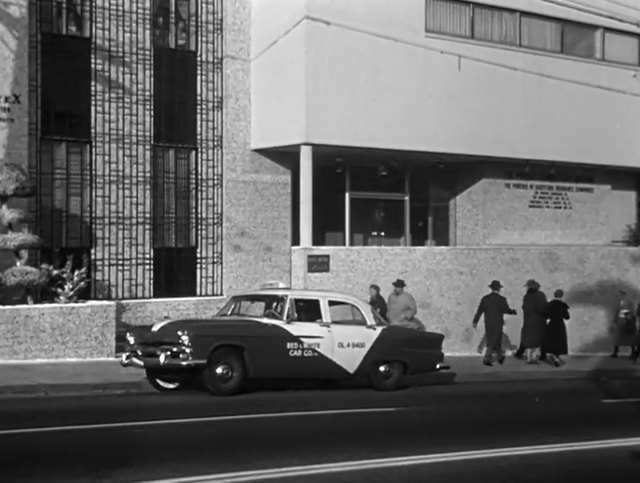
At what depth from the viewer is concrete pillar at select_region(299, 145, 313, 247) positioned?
21.9m

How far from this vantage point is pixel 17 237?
18.5 meters

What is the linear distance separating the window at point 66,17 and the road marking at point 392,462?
541 inches

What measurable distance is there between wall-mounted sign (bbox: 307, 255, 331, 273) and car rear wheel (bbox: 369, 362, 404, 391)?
217 inches

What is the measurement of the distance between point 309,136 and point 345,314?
6.46m

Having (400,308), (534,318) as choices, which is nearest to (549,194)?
(534,318)

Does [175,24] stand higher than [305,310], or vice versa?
[175,24]

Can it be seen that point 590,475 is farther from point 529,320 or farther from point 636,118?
point 636,118

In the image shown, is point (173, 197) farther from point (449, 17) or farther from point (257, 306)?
point (449, 17)

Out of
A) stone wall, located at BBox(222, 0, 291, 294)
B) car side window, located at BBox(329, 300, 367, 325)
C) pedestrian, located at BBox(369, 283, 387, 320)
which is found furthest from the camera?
stone wall, located at BBox(222, 0, 291, 294)

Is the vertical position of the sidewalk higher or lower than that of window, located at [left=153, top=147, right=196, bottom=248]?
lower

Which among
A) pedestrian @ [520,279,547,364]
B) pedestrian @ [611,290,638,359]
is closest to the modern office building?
pedestrian @ [611,290,638,359]

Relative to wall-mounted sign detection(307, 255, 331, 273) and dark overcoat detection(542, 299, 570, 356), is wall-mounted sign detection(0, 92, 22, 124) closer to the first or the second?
wall-mounted sign detection(307, 255, 331, 273)


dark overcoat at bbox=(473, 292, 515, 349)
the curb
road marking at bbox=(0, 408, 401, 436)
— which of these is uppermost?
dark overcoat at bbox=(473, 292, 515, 349)

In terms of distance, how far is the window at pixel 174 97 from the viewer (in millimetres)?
21812
